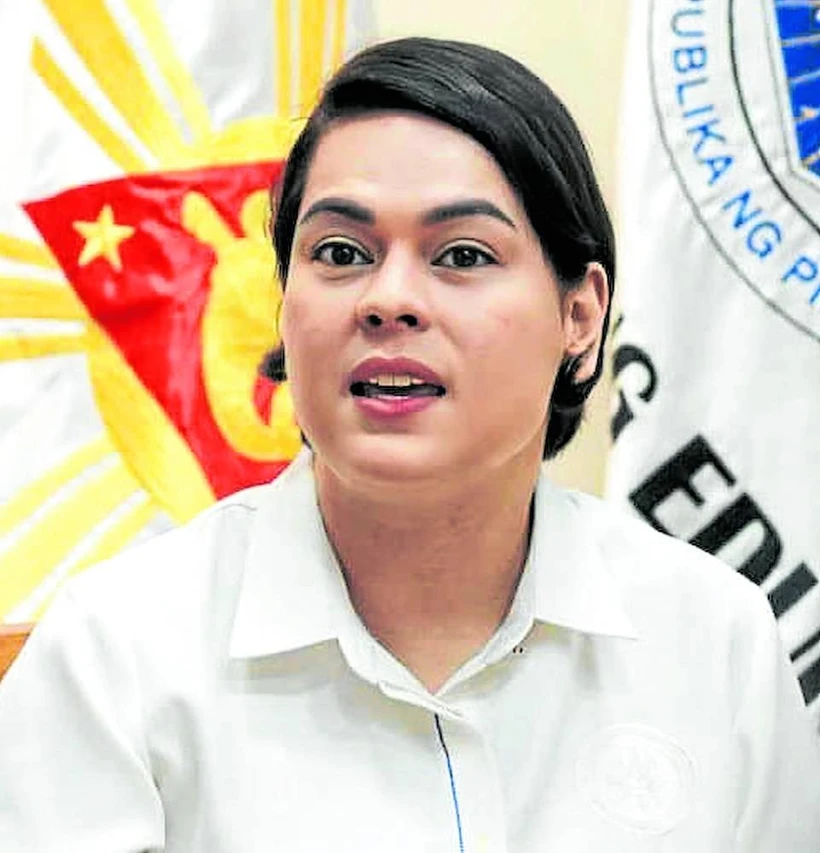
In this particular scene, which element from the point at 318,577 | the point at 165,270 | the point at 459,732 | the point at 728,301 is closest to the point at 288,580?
the point at 318,577

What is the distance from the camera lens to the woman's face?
0.83m

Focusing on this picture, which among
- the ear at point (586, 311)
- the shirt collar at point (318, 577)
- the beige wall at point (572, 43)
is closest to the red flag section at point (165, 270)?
the beige wall at point (572, 43)

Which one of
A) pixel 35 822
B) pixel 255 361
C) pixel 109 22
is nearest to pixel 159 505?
pixel 255 361

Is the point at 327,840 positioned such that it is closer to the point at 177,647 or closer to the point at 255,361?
the point at 177,647

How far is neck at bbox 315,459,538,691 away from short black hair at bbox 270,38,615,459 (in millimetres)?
152

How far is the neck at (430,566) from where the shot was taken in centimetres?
93

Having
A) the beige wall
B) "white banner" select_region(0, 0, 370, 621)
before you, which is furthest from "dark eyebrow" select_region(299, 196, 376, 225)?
the beige wall

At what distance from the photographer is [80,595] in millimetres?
908

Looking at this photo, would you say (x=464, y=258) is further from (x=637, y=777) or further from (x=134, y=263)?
(x=134, y=263)

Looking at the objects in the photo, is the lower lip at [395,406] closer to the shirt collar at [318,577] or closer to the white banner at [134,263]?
the shirt collar at [318,577]

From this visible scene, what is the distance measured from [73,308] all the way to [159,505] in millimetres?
196

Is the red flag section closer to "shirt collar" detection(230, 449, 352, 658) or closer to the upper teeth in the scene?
"shirt collar" detection(230, 449, 352, 658)

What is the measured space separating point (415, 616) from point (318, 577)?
7cm

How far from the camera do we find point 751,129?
1.42 m
